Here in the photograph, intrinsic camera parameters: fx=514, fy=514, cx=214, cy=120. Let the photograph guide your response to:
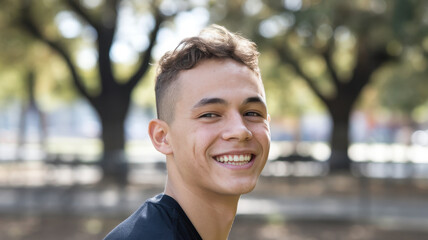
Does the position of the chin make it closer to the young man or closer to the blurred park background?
the young man

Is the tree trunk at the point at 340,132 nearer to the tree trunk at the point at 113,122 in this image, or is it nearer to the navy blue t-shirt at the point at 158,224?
the tree trunk at the point at 113,122

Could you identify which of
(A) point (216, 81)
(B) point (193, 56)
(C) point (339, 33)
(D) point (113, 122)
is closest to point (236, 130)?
(A) point (216, 81)

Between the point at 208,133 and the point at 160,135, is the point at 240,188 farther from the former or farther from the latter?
the point at 160,135

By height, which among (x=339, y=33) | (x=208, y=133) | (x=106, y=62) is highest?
(x=339, y=33)

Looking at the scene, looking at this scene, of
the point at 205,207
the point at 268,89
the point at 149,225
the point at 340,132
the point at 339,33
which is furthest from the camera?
the point at 268,89

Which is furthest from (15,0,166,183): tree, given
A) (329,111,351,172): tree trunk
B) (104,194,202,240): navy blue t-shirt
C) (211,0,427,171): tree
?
(104,194,202,240): navy blue t-shirt

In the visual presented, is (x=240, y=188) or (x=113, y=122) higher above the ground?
(x=113, y=122)

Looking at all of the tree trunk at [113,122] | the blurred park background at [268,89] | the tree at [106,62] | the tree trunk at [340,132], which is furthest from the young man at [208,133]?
the tree trunk at [340,132]

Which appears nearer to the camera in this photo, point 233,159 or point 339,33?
point 233,159

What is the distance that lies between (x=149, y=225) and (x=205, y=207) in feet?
0.93

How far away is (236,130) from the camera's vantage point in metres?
1.70

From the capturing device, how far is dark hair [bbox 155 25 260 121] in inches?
70.0

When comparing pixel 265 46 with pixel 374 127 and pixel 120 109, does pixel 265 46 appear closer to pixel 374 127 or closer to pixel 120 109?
pixel 120 109

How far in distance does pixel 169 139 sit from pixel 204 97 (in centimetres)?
23
